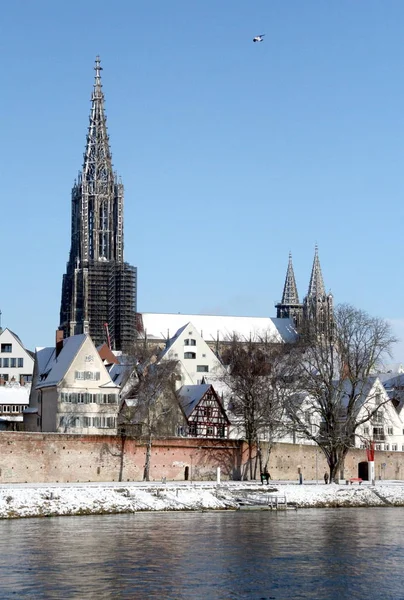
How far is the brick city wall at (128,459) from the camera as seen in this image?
7950cm

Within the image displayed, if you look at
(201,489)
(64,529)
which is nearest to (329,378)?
(201,489)

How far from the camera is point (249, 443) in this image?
91250 millimetres

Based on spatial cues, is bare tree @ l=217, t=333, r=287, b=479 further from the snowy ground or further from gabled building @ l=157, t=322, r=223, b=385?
gabled building @ l=157, t=322, r=223, b=385

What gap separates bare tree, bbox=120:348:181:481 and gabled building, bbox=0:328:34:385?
40.9 metres

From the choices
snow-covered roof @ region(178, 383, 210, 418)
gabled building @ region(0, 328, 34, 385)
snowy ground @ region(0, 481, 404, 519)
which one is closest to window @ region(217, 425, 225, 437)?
snow-covered roof @ region(178, 383, 210, 418)

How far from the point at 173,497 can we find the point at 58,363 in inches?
1263

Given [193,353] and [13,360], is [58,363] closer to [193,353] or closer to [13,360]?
[13,360]

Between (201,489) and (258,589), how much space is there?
33910 millimetres

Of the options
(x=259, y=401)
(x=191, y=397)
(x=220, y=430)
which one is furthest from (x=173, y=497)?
(x=191, y=397)

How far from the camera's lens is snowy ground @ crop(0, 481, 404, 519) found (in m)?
60.9

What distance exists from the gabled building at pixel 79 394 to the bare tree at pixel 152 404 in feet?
5.85

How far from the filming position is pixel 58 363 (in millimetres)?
96438

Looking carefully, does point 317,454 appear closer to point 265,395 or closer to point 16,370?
point 265,395

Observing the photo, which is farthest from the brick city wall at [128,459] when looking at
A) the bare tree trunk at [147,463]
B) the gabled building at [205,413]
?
the gabled building at [205,413]
